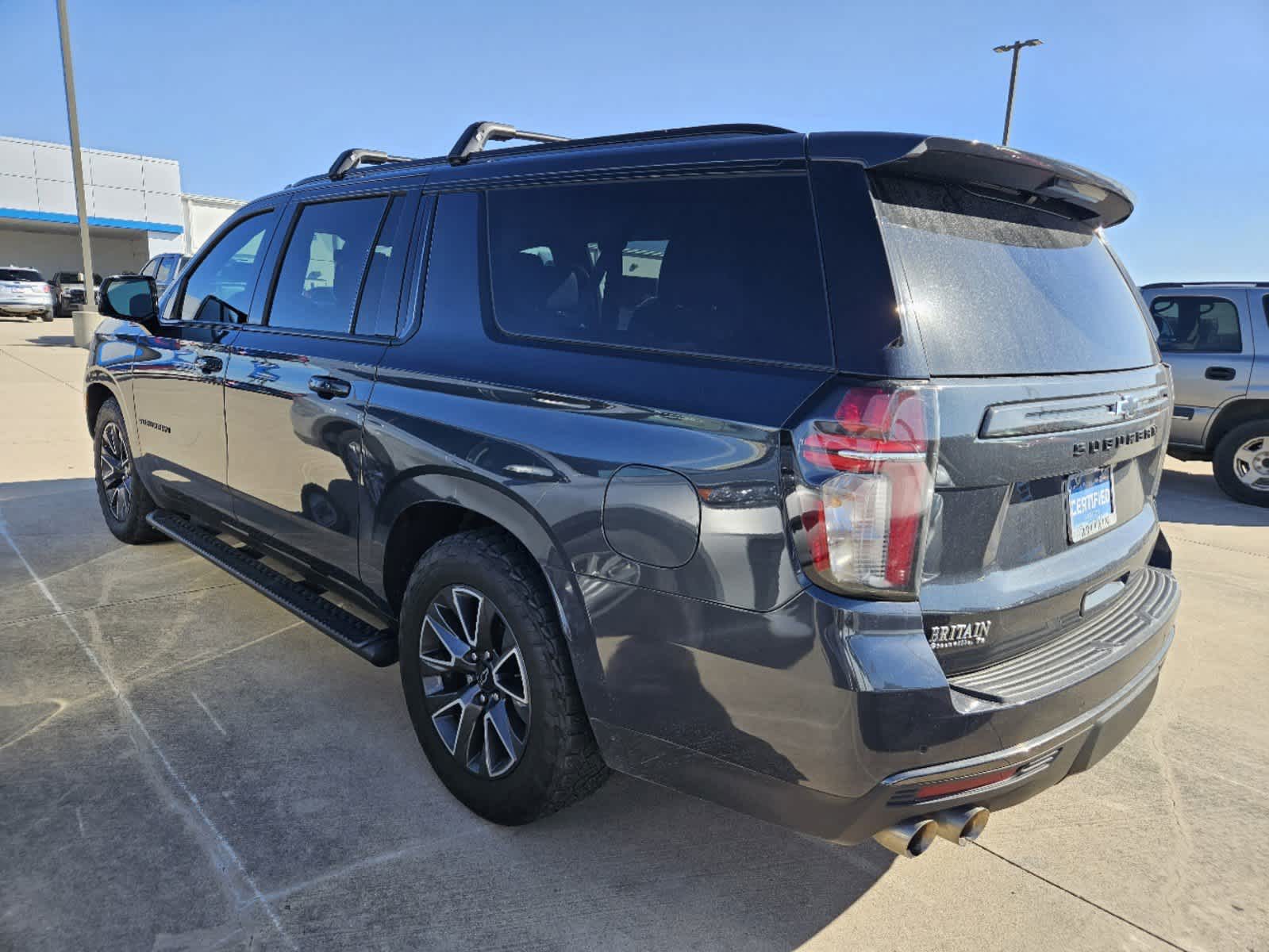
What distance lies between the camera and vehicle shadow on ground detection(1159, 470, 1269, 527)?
698 centimetres

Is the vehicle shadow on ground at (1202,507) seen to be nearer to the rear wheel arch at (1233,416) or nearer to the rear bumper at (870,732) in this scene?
the rear wheel arch at (1233,416)

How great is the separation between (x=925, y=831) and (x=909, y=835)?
0.04m

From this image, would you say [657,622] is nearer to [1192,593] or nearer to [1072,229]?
[1072,229]

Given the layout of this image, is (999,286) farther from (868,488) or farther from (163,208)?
(163,208)

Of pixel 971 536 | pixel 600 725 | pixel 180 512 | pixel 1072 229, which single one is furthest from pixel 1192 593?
pixel 180 512

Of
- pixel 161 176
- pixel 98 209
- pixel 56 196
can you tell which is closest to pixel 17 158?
pixel 56 196

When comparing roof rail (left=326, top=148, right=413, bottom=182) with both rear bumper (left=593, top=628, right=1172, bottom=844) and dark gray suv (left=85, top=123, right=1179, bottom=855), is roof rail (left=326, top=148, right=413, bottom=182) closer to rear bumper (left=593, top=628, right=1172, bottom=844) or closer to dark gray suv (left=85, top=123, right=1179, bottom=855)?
dark gray suv (left=85, top=123, right=1179, bottom=855)

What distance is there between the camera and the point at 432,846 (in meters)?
2.49

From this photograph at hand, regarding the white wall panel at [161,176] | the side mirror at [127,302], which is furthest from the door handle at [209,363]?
the white wall panel at [161,176]

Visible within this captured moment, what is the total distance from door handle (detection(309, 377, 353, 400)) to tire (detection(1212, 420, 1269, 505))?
7892 mm

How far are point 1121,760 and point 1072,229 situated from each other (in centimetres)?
194

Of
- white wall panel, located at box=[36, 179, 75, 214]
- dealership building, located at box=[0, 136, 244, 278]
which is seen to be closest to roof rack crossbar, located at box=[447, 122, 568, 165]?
dealership building, located at box=[0, 136, 244, 278]

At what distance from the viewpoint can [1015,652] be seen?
Result: 2.02 meters

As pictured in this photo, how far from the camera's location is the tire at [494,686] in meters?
2.28
